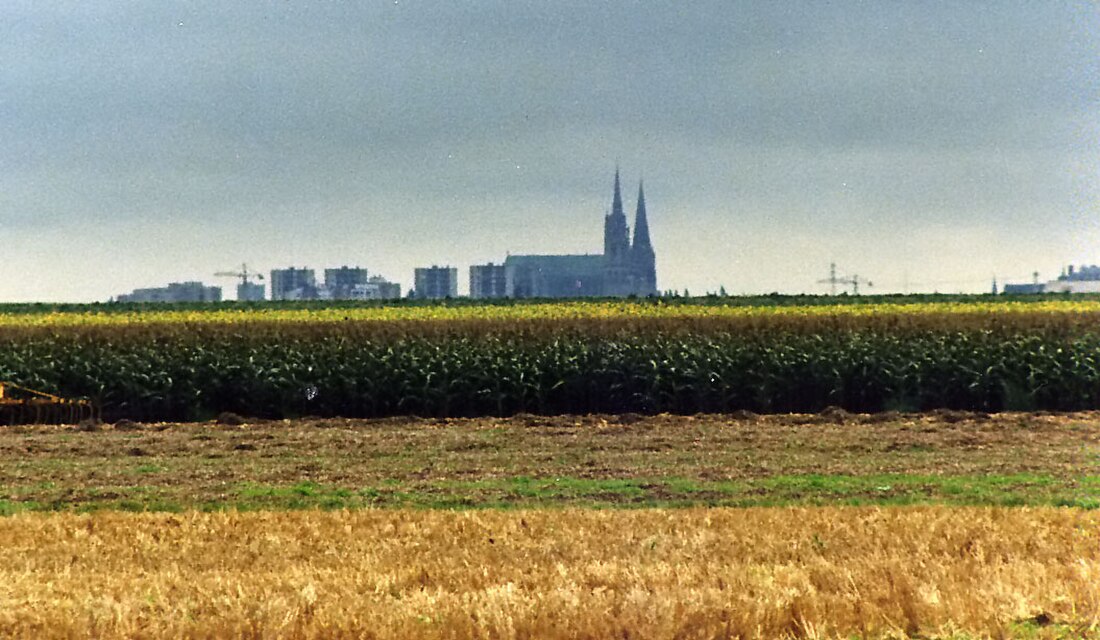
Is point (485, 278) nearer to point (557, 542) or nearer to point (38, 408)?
point (38, 408)

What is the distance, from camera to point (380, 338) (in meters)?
27.1

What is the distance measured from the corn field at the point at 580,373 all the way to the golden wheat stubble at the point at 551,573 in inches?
580

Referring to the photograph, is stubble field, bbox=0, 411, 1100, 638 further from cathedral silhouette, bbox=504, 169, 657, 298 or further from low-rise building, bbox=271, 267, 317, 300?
low-rise building, bbox=271, 267, 317, 300

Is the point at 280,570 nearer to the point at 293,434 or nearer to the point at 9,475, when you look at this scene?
the point at 9,475

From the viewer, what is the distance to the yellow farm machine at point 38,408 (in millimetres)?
24781

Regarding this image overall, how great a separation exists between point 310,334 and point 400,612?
2242 cm

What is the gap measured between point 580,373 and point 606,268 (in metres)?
138

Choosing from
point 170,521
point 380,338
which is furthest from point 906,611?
point 380,338

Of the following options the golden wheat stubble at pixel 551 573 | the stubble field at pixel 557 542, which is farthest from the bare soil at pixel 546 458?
the golden wheat stubble at pixel 551 573

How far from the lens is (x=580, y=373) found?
2547 cm

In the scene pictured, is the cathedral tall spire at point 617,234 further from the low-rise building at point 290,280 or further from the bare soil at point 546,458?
the bare soil at point 546,458

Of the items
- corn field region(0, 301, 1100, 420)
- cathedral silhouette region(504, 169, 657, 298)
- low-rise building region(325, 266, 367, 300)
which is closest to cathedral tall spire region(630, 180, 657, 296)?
cathedral silhouette region(504, 169, 657, 298)

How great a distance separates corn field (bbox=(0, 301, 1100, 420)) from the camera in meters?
25.4

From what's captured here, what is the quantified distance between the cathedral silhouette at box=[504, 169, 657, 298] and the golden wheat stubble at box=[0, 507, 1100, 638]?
143 metres
